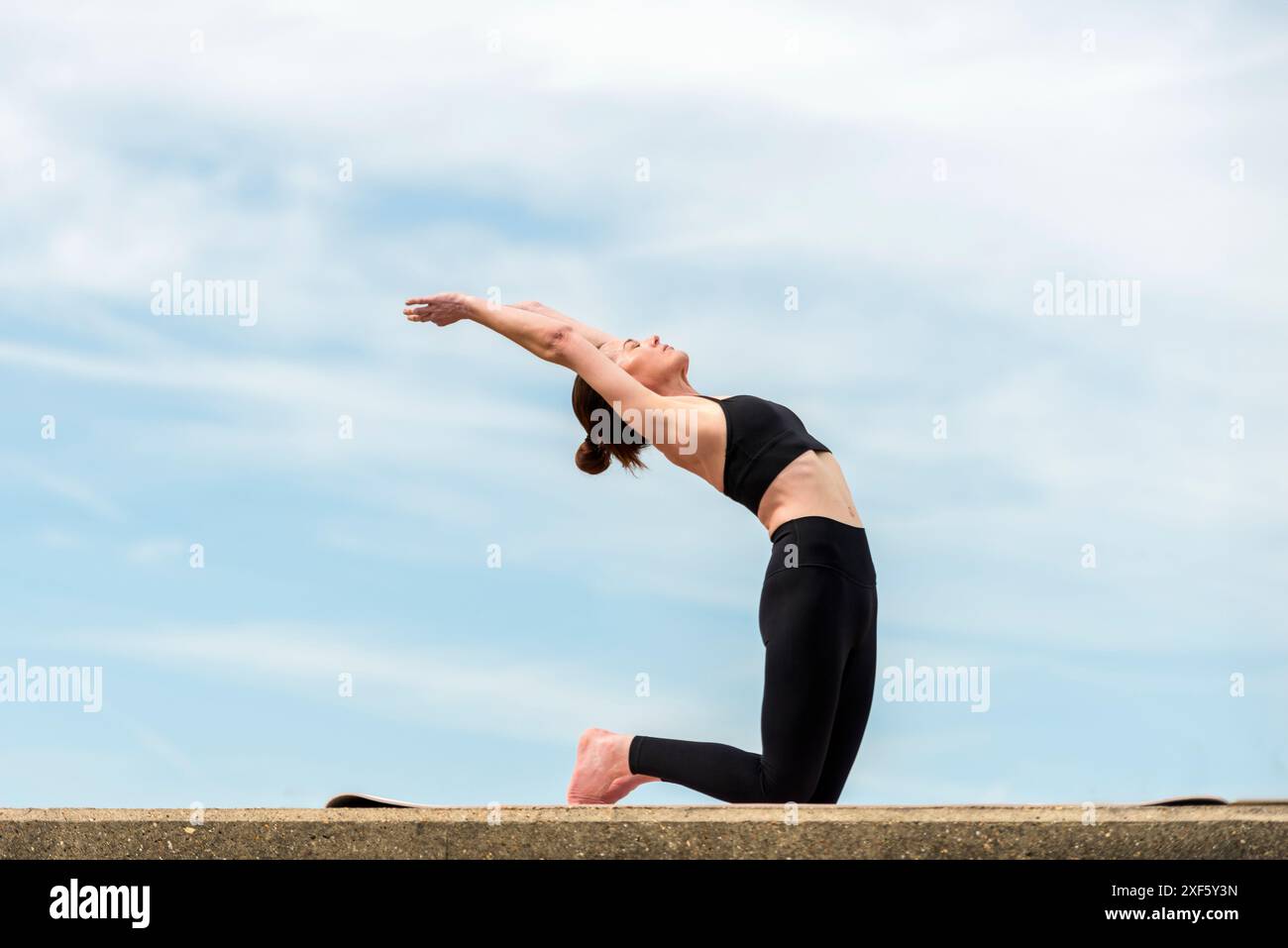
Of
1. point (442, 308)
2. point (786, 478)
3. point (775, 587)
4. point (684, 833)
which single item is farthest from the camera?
point (442, 308)

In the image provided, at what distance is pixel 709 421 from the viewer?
17.7 ft

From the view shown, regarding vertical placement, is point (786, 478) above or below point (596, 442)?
below

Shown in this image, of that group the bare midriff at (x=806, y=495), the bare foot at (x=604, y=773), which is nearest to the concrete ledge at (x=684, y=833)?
the bare foot at (x=604, y=773)

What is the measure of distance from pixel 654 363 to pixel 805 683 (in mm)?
1654

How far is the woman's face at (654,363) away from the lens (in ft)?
19.3

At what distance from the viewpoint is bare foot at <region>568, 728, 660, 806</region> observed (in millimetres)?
5324

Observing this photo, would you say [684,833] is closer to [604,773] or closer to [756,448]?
[604,773]

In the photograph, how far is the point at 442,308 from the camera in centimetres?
569

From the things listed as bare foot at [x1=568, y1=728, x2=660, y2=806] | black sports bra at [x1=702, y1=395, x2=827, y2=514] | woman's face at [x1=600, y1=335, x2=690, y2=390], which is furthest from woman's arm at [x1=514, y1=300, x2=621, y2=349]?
bare foot at [x1=568, y1=728, x2=660, y2=806]

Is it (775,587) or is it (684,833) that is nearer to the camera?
(684,833)

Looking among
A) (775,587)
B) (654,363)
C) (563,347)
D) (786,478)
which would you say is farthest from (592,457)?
(775,587)

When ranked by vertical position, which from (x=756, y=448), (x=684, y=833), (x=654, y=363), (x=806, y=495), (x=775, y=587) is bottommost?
(x=684, y=833)

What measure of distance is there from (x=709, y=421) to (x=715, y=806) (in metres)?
1.98
